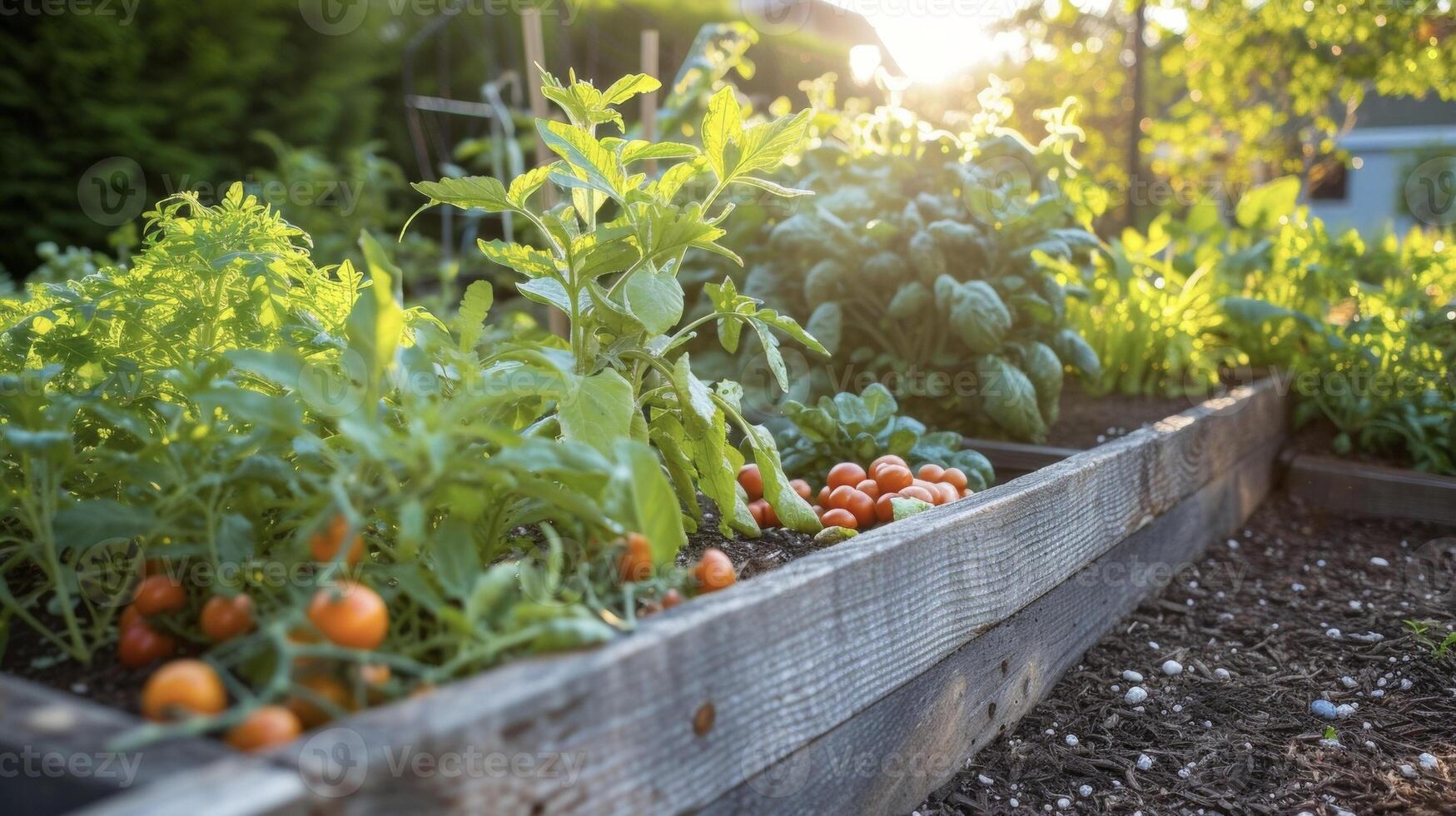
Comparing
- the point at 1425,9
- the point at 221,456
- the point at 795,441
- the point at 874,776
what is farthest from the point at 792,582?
the point at 1425,9

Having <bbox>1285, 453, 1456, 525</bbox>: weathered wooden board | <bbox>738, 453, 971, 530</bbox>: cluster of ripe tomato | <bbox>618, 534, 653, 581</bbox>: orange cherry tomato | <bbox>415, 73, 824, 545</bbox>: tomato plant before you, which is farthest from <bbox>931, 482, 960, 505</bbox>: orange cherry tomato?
<bbox>1285, 453, 1456, 525</bbox>: weathered wooden board

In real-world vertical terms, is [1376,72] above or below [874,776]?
above

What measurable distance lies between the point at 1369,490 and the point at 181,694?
3.34m

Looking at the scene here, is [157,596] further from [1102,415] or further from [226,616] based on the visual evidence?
[1102,415]

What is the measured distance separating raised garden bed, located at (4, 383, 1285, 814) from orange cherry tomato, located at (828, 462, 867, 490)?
1.01 ft

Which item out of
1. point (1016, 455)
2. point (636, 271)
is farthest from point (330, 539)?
point (1016, 455)

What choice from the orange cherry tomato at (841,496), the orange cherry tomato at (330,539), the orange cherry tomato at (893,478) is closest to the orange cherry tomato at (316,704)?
the orange cherry tomato at (330,539)

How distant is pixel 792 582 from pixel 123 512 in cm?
72

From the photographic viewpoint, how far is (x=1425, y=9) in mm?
4801

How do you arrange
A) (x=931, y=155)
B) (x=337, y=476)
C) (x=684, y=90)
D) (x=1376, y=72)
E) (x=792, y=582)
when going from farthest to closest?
1. (x=1376, y=72)
2. (x=684, y=90)
3. (x=931, y=155)
4. (x=792, y=582)
5. (x=337, y=476)

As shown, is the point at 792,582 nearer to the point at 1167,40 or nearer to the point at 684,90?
the point at 684,90

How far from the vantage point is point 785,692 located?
1179mm

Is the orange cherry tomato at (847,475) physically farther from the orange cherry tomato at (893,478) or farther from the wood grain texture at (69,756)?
the wood grain texture at (69,756)

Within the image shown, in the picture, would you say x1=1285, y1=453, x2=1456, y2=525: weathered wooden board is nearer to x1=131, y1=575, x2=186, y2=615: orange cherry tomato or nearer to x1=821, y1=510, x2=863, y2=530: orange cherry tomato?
x1=821, y1=510, x2=863, y2=530: orange cherry tomato
